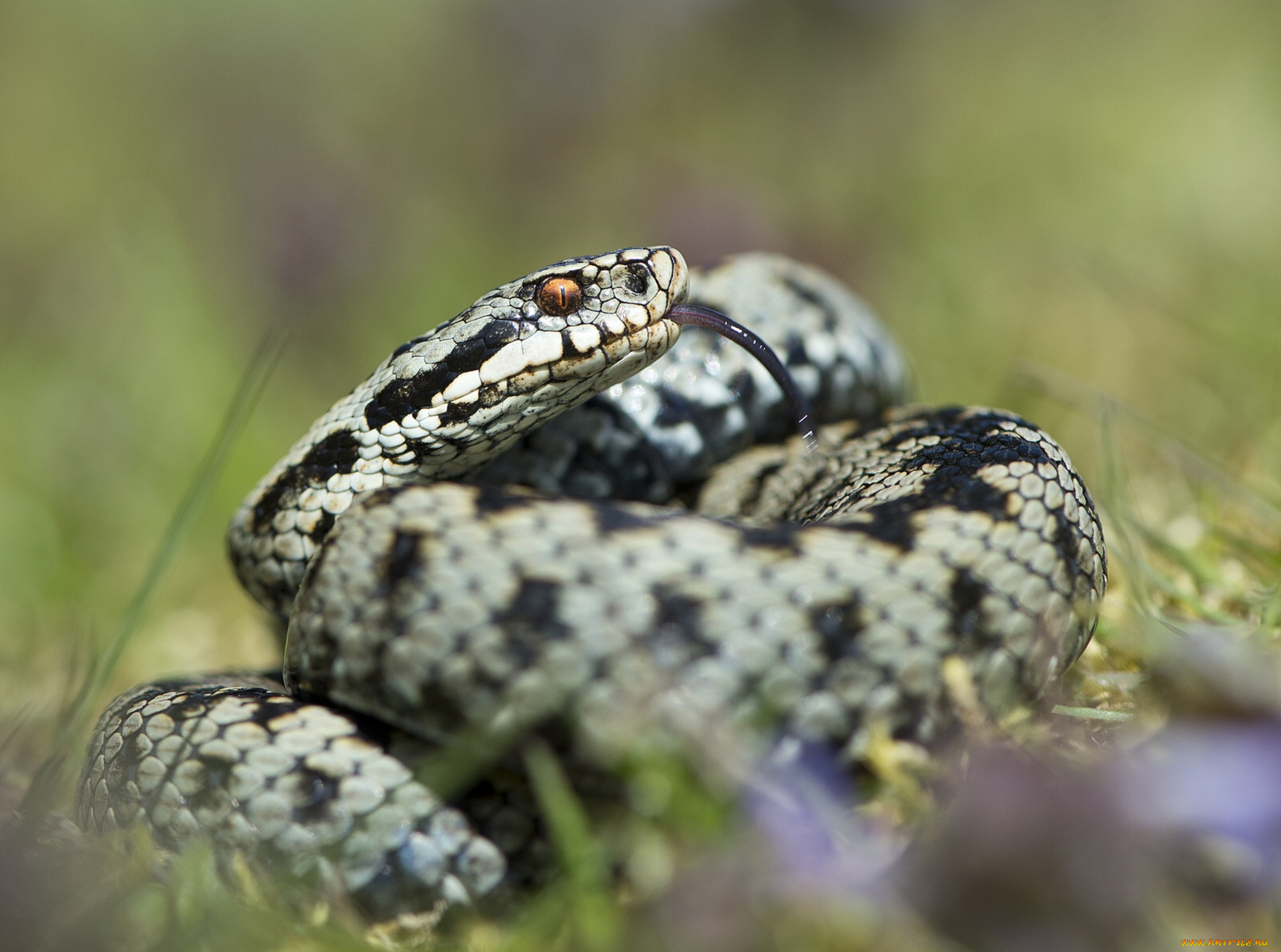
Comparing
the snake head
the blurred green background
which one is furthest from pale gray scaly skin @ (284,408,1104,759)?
the blurred green background

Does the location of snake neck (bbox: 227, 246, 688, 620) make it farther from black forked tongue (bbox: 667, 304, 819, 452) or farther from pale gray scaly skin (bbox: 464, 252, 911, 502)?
pale gray scaly skin (bbox: 464, 252, 911, 502)

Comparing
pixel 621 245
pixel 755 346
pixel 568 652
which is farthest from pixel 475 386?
pixel 621 245

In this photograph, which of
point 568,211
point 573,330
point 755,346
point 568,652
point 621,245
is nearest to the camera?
point 568,652

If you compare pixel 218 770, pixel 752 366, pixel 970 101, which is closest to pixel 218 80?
pixel 970 101

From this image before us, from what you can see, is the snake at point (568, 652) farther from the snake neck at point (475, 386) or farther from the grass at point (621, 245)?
the grass at point (621, 245)

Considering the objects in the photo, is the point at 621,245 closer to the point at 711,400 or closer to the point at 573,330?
the point at 711,400

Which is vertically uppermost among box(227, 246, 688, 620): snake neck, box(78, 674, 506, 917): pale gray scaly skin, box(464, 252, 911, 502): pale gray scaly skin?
box(227, 246, 688, 620): snake neck
